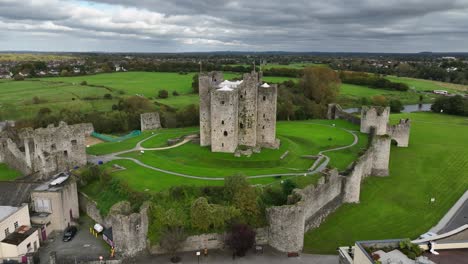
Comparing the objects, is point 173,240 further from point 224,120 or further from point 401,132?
point 401,132

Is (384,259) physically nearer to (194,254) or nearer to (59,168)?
(194,254)

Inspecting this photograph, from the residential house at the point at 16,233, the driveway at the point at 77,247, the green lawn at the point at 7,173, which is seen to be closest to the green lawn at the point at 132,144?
the green lawn at the point at 7,173

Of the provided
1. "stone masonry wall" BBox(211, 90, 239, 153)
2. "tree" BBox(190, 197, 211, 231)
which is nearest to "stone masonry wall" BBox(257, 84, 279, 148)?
"stone masonry wall" BBox(211, 90, 239, 153)

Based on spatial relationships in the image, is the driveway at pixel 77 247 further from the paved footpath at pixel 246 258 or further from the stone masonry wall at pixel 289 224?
the stone masonry wall at pixel 289 224

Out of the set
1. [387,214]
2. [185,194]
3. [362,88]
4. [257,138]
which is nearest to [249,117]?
[257,138]

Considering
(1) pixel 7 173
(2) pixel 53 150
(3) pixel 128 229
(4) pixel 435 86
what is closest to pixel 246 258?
(3) pixel 128 229

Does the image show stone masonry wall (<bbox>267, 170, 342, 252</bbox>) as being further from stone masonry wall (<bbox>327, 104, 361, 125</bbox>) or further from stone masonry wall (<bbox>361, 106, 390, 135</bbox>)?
stone masonry wall (<bbox>327, 104, 361, 125</bbox>)
